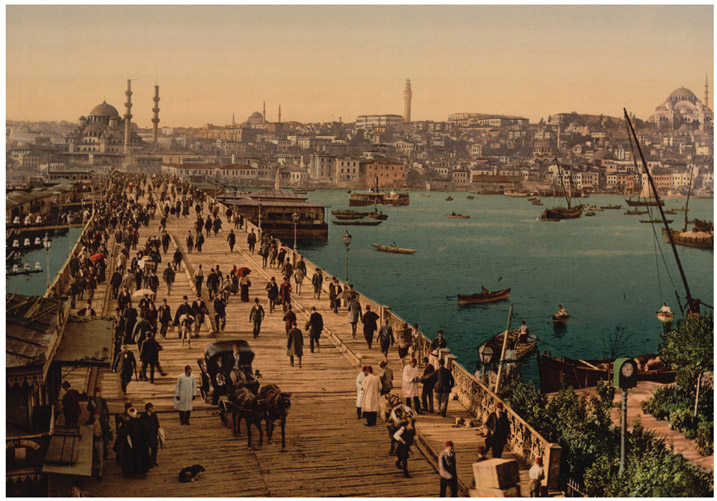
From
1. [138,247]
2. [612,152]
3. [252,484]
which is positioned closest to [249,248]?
[138,247]

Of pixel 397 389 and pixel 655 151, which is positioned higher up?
pixel 655 151

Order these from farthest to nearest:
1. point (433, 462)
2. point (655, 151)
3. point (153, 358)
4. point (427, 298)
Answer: point (655, 151) → point (427, 298) → point (153, 358) → point (433, 462)

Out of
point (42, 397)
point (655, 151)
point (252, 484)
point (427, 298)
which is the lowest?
point (427, 298)

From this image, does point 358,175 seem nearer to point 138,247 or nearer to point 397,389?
point 138,247

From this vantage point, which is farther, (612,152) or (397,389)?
(612,152)

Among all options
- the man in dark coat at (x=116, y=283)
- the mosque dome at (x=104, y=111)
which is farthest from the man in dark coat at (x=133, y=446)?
the mosque dome at (x=104, y=111)

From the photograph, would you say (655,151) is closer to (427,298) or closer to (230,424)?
(427,298)

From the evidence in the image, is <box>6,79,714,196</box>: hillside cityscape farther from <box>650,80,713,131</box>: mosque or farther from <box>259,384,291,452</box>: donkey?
<box>259,384,291,452</box>: donkey

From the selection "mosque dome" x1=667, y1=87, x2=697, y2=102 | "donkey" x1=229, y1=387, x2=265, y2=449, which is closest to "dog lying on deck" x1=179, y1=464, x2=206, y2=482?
"donkey" x1=229, y1=387, x2=265, y2=449

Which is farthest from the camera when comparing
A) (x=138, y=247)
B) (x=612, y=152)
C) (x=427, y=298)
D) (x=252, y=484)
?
(x=612, y=152)
